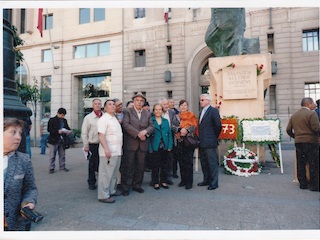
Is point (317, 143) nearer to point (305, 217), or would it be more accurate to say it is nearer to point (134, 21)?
point (305, 217)

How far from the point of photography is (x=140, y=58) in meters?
21.8

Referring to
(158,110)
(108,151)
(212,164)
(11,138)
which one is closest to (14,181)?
(11,138)

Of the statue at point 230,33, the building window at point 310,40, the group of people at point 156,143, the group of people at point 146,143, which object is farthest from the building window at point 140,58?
the group of people at point 146,143

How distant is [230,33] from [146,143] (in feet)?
16.5

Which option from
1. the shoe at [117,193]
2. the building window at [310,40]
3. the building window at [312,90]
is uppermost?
the building window at [310,40]

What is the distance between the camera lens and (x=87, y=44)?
22.8 metres

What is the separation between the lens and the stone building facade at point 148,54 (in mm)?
17047

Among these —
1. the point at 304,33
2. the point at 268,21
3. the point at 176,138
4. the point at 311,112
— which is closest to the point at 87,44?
the point at 268,21

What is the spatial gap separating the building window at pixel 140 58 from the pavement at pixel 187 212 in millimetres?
17623

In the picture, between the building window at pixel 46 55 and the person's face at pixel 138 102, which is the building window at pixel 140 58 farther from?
the person's face at pixel 138 102

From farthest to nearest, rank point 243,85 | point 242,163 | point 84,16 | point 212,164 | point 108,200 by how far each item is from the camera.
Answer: point 84,16 < point 243,85 < point 242,163 < point 212,164 < point 108,200

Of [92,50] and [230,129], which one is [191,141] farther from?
[92,50]

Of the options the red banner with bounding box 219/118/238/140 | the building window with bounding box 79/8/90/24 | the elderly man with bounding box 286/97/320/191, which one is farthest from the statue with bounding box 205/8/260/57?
the building window with bounding box 79/8/90/24

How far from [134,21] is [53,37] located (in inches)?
345
